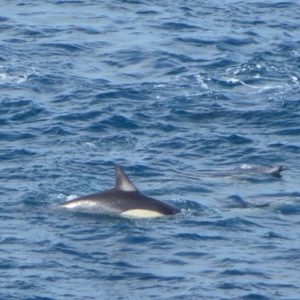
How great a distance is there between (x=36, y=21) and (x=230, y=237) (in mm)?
26988

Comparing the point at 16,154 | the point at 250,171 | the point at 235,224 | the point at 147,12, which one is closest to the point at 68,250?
the point at 235,224

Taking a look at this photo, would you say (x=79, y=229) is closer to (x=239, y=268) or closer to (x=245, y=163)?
(x=239, y=268)

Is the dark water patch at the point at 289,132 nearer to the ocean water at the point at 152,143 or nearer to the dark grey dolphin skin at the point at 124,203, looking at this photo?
the ocean water at the point at 152,143

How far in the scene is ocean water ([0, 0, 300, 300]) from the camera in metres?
23.7

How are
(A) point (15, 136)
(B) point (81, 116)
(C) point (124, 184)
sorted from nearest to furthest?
(C) point (124, 184) < (A) point (15, 136) < (B) point (81, 116)

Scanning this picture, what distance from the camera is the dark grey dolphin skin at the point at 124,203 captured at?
88.8ft

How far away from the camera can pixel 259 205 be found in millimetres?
28344

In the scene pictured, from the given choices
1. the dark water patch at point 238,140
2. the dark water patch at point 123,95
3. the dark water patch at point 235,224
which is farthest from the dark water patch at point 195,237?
the dark water patch at point 123,95

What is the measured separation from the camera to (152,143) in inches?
1331

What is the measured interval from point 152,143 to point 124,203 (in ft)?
22.1

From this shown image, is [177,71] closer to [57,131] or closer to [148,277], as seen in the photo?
[57,131]

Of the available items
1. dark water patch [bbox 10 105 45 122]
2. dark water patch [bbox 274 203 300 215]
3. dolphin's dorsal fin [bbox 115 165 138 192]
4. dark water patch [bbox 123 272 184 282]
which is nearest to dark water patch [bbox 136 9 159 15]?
dark water patch [bbox 10 105 45 122]

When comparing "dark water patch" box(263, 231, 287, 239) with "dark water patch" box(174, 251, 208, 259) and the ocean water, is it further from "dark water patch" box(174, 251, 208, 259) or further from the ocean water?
"dark water patch" box(174, 251, 208, 259)

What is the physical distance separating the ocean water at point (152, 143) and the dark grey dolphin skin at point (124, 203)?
0.31 m
